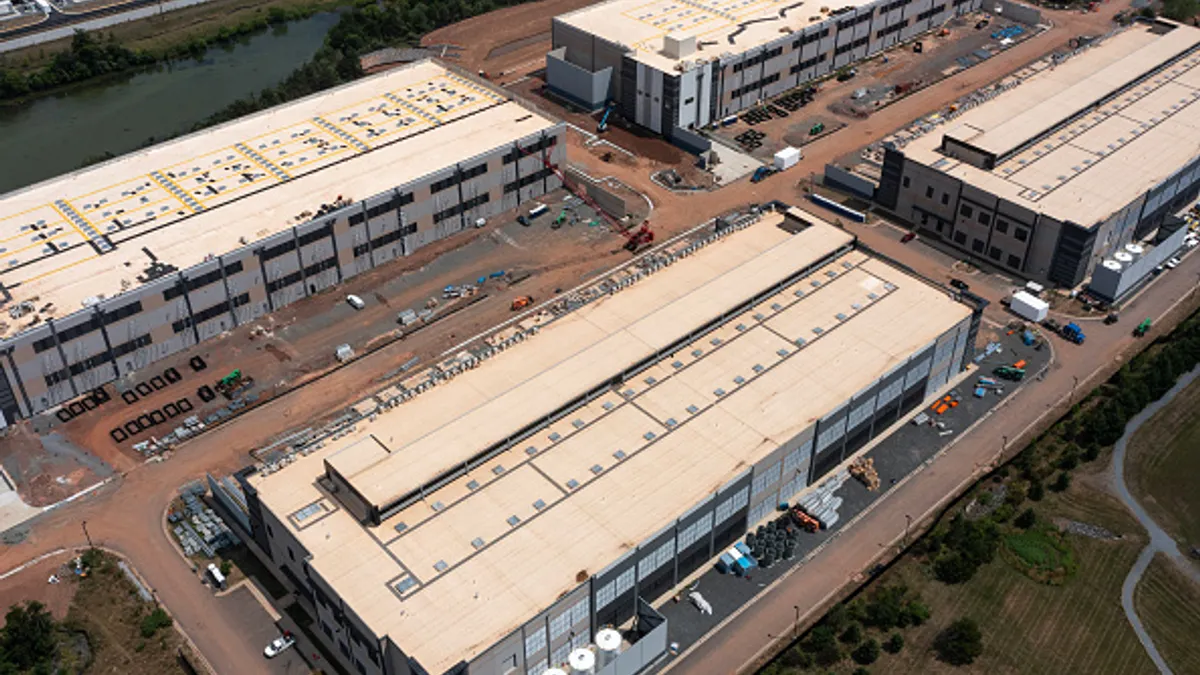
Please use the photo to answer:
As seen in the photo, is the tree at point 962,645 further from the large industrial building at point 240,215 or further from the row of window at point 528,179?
the row of window at point 528,179

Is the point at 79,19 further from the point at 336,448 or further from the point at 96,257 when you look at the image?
the point at 336,448

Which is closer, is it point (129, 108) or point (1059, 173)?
point (1059, 173)

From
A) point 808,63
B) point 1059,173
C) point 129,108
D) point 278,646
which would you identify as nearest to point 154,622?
point 278,646

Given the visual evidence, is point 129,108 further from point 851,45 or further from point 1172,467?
point 1172,467

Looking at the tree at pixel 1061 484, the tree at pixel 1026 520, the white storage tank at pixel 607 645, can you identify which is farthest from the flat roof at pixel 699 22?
the white storage tank at pixel 607 645

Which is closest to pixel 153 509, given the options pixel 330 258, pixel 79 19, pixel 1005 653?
pixel 330 258
